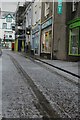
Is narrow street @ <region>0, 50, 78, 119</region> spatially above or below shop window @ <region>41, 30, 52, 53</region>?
below

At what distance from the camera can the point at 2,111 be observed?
656 cm

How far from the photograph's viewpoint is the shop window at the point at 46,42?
97.7 feet

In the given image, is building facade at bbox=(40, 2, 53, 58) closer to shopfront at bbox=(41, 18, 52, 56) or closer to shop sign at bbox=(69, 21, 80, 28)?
shopfront at bbox=(41, 18, 52, 56)

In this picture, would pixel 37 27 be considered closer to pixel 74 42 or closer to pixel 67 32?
pixel 67 32

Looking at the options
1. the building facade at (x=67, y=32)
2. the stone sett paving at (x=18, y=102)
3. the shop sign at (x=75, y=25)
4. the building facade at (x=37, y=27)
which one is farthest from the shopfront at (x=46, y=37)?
the stone sett paving at (x=18, y=102)

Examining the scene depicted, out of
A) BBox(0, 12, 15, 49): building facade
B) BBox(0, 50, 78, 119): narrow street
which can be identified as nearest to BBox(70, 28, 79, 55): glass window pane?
BBox(0, 50, 78, 119): narrow street

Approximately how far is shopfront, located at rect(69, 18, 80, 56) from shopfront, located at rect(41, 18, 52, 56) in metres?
4.97

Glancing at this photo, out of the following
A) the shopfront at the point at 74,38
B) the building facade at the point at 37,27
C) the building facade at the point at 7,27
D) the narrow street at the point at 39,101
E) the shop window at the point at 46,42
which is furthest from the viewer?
the building facade at the point at 7,27

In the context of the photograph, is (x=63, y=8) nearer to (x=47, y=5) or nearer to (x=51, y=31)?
(x=51, y=31)

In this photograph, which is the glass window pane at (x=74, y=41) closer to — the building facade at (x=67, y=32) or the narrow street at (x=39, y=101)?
the building facade at (x=67, y=32)

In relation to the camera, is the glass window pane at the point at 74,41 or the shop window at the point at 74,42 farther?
the glass window pane at the point at 74,41

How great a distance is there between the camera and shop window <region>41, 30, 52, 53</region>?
1172 inches

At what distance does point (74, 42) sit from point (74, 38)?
1.06ft

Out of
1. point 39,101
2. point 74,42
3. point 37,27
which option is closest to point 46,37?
point 37,27
